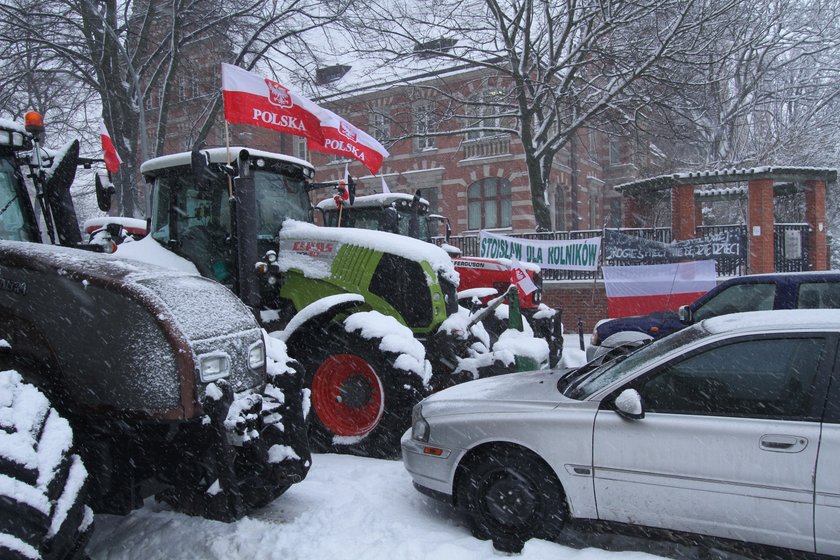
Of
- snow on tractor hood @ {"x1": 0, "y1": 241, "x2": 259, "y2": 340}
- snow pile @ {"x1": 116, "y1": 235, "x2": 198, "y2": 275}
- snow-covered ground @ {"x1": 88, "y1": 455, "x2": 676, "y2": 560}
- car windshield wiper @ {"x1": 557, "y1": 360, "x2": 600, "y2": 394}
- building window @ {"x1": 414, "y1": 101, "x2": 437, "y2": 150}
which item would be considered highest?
building window @ {"x1": 414, "y1": 101, "x2": 437, "y2": 150}

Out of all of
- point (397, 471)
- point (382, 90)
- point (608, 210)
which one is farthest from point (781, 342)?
point (608, 210)

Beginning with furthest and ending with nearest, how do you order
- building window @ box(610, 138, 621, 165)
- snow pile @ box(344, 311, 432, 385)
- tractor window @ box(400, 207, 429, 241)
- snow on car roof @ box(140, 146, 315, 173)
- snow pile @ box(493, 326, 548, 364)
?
building window @ box(610, 138, 621, 165)
tractor window @ box(400, 207, 429, 241)
snow pile @ box(493, 326, 548, 364)
snow on car roof @ box(140, 146, 315, 173)
snow pile @ box(344, 311, 432, 385)

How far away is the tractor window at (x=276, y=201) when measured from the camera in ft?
20.9

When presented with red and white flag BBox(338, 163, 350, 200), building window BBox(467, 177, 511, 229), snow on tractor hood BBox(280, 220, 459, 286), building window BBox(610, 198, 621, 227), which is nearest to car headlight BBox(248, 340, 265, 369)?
snow on tractor hood BBox(280, 220, 459, 286)

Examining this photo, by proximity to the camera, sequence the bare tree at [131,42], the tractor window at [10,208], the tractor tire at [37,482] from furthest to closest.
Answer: the bare tree at [131,42] → the tractor window at [10,208] → the tractor tire at [37,482]

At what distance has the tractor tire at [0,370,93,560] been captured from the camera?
2441 mm

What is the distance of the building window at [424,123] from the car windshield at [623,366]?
1494cm

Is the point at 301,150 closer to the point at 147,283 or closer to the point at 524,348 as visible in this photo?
the point at 524,348

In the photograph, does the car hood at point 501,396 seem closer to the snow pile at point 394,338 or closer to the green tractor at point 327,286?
the snow pile at point 394,338

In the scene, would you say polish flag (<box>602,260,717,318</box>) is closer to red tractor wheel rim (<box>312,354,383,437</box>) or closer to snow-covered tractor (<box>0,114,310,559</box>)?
red tractor wheel rim (<box>312,354,383,437</box>)

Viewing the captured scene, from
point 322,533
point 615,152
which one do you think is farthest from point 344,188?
point 615,152

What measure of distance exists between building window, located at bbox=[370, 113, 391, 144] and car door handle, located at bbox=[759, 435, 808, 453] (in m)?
17.3

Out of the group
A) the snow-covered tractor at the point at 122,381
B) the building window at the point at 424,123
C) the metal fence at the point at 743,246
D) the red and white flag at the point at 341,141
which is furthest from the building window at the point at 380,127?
the snow-covered tractor at the point at 122,381

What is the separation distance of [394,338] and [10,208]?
9.81 ft
